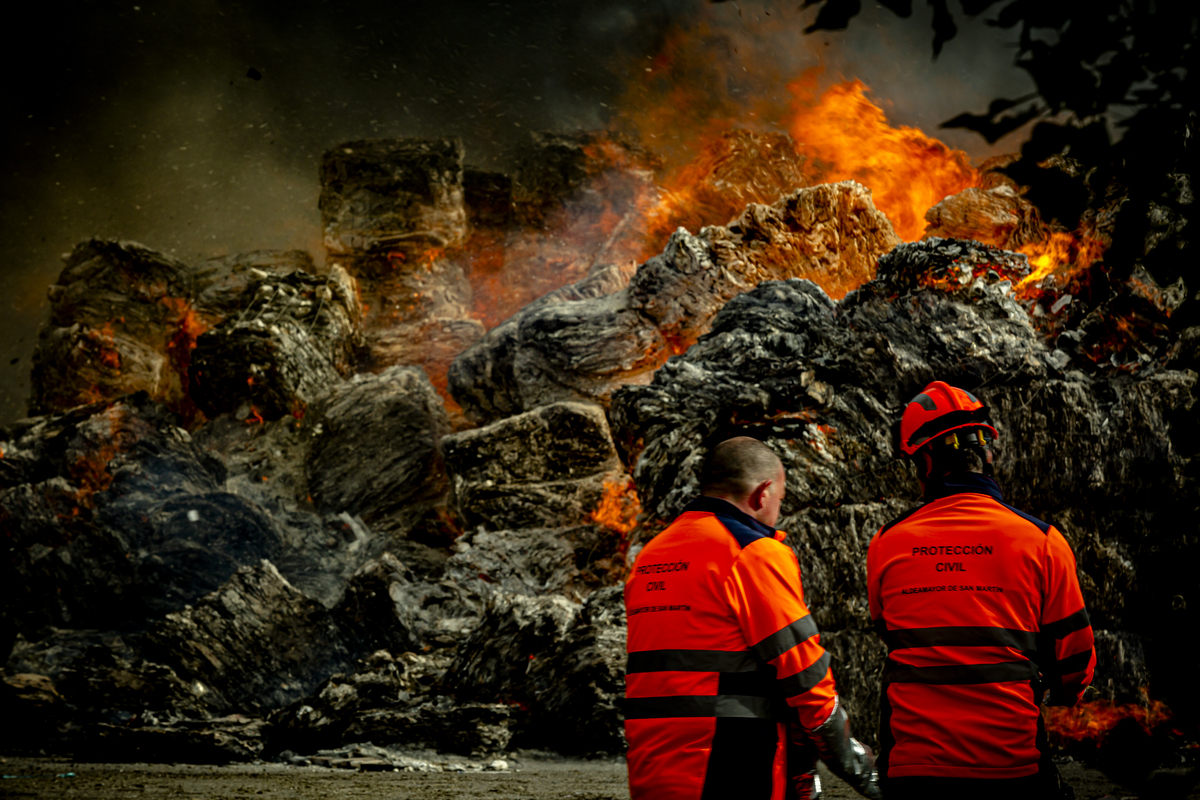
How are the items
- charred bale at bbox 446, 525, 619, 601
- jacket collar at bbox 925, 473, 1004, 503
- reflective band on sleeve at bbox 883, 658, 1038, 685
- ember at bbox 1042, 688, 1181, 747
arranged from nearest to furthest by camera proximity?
reflective band on sleeve at bbox 883, 658, 1038, 685, jacket collar at bbox 925, 473, 1004, 503, ember at bbox 1042, 688, 1181, 747, charred bale at bbox 446, 525, 619, 601

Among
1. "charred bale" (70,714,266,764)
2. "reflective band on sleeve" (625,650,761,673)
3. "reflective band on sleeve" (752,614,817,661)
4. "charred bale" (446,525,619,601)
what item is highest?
"charred bale" (446,525,619,601)

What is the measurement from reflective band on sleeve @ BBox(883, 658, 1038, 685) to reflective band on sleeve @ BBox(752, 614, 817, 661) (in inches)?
18.2

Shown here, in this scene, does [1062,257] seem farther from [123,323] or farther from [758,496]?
[123,323]

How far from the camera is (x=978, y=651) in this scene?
7.28ft

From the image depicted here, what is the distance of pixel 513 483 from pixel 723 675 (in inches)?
435

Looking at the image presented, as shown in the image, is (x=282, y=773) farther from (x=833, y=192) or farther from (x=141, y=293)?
(x=141, y=293)

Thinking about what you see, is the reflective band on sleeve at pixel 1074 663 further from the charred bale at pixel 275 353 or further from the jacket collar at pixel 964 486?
the charred bale at pixel 275 353

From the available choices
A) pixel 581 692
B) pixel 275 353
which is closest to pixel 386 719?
pixel 581 692

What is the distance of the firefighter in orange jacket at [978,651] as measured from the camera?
2.16 meters

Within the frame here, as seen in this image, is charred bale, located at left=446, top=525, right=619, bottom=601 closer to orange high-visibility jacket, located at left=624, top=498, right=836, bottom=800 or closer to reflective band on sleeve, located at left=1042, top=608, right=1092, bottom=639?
orange high-visibility jacket, located at left=624, top=498, right=836, bottom=800

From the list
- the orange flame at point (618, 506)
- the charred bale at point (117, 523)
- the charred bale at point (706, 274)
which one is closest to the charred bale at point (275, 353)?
the charred bale at point (117, 523)

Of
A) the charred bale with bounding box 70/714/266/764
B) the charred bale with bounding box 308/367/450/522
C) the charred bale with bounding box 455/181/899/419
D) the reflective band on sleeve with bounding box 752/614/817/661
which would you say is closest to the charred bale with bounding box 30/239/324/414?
the charred bale with bounding box 308/367/450/522

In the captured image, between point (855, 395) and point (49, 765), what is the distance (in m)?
8.40

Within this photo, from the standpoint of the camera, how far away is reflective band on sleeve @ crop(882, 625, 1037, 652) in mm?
2207
